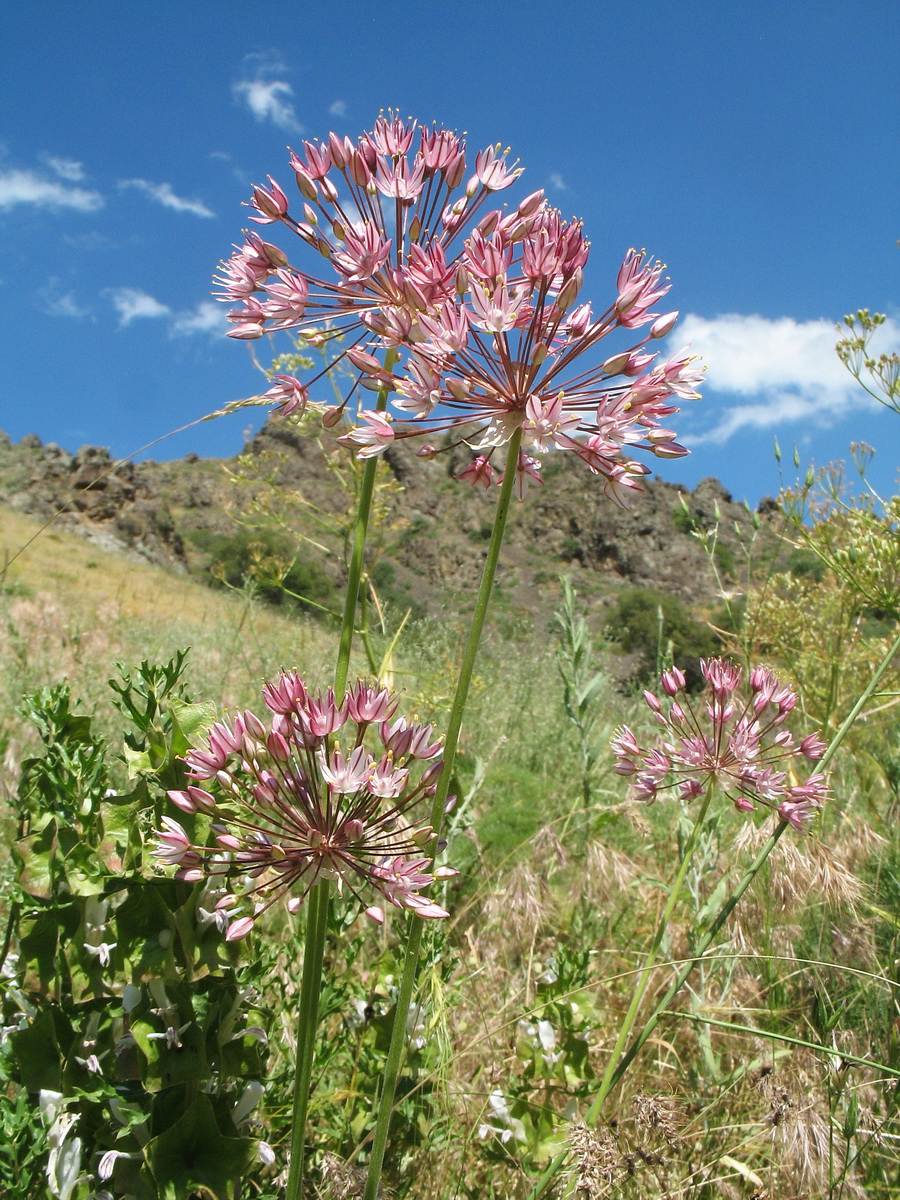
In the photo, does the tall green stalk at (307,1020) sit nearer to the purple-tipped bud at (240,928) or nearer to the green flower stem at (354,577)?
the purple-tipped bud at (240,928)

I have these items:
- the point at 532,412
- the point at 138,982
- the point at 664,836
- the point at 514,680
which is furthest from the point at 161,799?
the point at 514,680

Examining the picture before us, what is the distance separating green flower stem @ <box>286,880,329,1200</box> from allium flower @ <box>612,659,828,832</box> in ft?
3.47

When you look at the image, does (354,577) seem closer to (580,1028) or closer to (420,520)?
(580,1028)

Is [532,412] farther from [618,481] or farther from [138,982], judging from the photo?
[138,982]

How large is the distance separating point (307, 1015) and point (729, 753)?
4.56 ft

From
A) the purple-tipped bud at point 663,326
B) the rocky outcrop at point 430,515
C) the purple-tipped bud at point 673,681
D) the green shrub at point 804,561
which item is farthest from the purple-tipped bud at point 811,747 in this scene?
the rocky outcrop at point 430,515

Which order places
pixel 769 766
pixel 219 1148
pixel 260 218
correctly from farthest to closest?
1. pixel 769 766
2. pixel 260 218
3. pixel 219 1148

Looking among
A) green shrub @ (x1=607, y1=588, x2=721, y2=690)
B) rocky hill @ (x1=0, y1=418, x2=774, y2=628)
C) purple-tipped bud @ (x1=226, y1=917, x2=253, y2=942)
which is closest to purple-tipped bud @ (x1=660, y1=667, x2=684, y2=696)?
purple-tipped bud @ (x1=226, y1=917, x2=253, y2=942)

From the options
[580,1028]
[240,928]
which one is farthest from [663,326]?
[580,1028]

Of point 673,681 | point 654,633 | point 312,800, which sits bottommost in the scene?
point 312,800

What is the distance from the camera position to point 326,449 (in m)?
4.34

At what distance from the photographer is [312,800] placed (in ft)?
4.89

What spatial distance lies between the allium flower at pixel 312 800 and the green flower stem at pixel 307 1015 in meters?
0.05

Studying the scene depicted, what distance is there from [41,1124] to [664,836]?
141 inches
